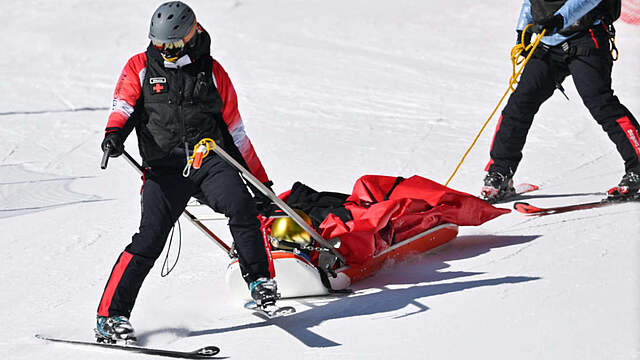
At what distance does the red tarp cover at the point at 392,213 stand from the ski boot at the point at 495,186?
1.01 metres

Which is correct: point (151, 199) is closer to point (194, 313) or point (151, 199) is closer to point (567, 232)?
point (194, 313)

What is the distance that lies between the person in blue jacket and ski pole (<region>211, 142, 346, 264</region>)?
210 cm

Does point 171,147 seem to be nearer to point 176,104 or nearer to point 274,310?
point 176,104

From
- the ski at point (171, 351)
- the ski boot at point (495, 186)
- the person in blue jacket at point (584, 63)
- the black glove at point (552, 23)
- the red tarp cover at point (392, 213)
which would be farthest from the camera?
the ski boot at point (495, 186)

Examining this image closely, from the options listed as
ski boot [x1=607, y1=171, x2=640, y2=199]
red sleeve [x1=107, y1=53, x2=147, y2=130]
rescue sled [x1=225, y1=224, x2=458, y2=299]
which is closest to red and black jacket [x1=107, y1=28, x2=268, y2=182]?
red sleeve [x1=107, y1=53, x2=147, y2=130]

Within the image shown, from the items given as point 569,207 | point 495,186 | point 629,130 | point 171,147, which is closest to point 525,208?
point 569,207

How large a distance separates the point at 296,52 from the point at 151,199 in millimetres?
7475

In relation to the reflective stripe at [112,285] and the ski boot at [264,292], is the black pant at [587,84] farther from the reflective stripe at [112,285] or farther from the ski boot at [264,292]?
the reflective stripe at [112,285]

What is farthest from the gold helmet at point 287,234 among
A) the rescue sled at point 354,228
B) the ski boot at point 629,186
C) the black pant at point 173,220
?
the ski boot at point 629,186

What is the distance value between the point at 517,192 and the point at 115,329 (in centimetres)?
344

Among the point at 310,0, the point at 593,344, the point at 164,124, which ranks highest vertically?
the point at 310,0

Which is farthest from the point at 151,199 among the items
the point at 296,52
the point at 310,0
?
the point at 310,0

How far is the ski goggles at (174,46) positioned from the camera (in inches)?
154

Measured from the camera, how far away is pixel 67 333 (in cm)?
407
